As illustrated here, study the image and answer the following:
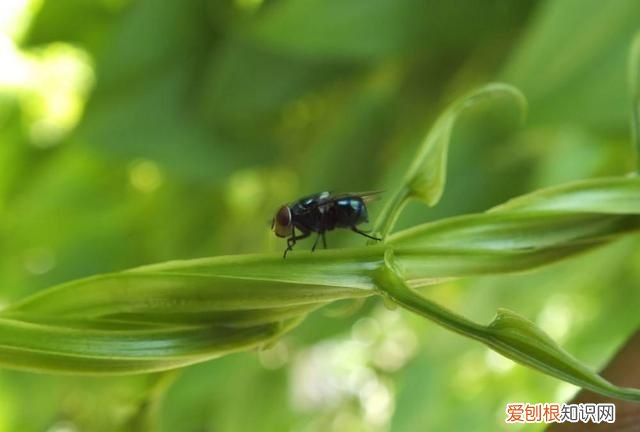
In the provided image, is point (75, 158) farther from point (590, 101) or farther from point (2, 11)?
point (590, 101)

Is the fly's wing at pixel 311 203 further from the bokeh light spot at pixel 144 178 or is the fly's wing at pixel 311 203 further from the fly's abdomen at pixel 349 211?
the bokeh light spot at pixel 144 178

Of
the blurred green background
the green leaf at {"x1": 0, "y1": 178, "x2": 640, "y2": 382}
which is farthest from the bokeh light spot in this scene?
the green leaf at {"x1": 0, "y1": 178, "x2": 640, "y2": 382}

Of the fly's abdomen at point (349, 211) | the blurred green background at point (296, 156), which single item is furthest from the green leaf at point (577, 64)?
the fly's abdomen at point (349, 211)

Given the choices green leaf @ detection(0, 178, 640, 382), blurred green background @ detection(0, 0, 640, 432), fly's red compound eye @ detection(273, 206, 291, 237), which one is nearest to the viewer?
green leaf @ detection(0, 178, 640, 382)

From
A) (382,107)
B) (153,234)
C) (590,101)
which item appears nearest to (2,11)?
(153,234)

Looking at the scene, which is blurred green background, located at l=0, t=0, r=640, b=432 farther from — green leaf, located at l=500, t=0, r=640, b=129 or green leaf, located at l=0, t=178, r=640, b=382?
green leaf, located at l=0, t=178, r=640, b=382
